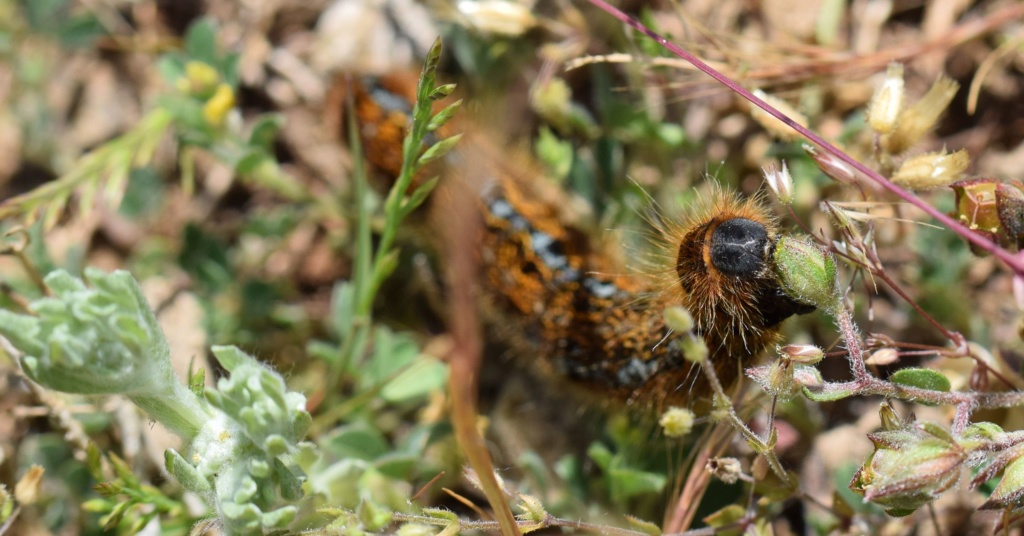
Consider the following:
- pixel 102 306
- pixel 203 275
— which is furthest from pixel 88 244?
pixel 102 306

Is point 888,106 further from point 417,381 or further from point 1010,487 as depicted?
point 417,381

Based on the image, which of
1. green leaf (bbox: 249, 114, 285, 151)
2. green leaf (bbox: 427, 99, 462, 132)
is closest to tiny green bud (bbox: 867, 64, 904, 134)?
green leaf (bbox: 427, 99, 462, 132)

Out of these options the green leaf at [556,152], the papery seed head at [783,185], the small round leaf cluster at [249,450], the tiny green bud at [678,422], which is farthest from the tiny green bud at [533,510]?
the green leaf at [556,152]

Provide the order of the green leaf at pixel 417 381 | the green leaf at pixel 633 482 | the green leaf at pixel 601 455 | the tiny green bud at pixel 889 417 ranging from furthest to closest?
the green leaf at pixel 417 381
the green leaf at pixel 601 455
the green leaf at pixel 633 482
the tiny green bud at pixel 889 417

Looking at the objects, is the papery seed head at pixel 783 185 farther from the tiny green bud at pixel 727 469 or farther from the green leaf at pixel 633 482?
the green leaf at pixel 633 482

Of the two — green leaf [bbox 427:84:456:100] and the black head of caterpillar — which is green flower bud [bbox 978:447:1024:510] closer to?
the black head of caterpillar

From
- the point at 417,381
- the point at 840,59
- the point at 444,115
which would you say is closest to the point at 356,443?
the point at 417,381
